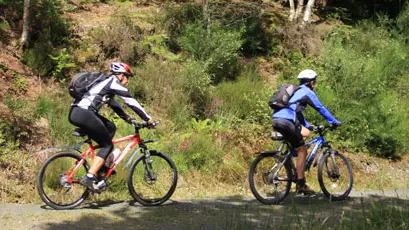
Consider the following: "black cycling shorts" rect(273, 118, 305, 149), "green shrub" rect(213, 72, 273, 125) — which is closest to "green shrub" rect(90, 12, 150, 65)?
"green shrub" rect(213, 72, 273, 125)

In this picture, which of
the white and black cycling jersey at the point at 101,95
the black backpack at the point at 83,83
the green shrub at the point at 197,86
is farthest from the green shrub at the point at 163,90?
the black backpack at the point at 83,83

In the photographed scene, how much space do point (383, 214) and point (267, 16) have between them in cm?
1159

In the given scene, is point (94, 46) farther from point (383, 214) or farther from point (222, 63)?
point (383, 214)

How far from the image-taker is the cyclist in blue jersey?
755 cm

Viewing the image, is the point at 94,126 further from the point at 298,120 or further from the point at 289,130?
the point at 298,120

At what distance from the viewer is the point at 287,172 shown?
782 cm

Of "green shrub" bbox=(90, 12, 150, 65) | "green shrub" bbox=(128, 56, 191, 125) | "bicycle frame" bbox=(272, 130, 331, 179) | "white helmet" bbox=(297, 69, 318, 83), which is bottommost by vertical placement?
"bicycle frame" bbox=(272, 130, 331, 179)

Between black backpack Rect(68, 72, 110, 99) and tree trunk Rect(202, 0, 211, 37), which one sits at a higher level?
tree trunk Rect(202, 0, 211, 37)

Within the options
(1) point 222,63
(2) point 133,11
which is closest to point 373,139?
(1) point 222,63

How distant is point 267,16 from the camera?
16.2 m

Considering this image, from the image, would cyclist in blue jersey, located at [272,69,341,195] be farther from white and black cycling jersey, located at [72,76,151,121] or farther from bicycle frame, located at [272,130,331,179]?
white and black cycling jersey, located at [72,76,151,121]

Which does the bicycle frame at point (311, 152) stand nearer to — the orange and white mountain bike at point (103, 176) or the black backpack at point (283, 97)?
the black backpack at point (283, 97)

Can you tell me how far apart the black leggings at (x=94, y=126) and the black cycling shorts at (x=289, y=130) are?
8.97ft

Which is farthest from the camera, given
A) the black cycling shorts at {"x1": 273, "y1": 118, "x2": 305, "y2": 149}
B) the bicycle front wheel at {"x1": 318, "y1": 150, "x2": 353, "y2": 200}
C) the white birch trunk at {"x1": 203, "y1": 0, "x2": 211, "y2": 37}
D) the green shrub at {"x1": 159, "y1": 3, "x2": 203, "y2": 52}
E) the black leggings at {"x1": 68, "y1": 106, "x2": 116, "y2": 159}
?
the green shrub at {"x1": 159, "y1": 3, "x2": 203, "y2": 52}
